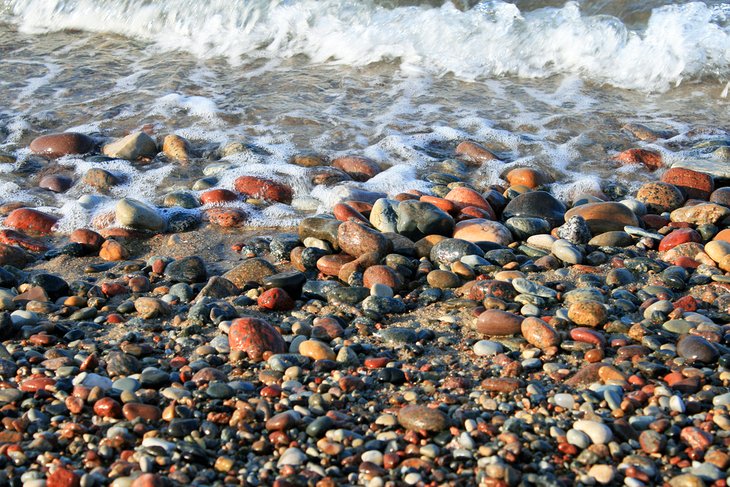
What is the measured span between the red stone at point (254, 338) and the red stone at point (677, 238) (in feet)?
5.89

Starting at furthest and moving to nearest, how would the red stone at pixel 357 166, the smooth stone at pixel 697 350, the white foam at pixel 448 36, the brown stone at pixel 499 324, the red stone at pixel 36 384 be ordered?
the white foam at pixel 448 36
the red stone at pixel 357 166
the brown stone at pixel 499 324
the smooth stone at pixel 697 350
the red stone at pixel 36 384

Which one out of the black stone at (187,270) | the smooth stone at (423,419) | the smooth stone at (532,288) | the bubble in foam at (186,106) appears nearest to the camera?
the smooth stone at (423,419)

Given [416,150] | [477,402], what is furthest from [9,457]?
[416,150]

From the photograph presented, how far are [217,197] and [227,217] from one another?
248 millimetres

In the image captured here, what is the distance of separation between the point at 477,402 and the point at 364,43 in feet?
18.0

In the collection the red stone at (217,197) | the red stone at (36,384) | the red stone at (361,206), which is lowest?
the red stone at (217,197)

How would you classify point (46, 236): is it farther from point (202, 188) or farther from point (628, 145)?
point (628, 145)

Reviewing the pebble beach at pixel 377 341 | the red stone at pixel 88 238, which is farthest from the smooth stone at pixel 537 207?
the red stone at pixel 88 238

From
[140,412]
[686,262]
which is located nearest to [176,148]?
[140,412]

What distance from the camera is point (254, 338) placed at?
8.26 feet

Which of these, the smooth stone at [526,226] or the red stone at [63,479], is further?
the smooth stone at [526,226]

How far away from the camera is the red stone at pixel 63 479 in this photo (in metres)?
1.80

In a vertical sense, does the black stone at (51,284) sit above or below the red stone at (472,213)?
below

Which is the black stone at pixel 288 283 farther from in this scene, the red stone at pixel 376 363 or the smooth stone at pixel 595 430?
the smooth stone at pixel 595 430
